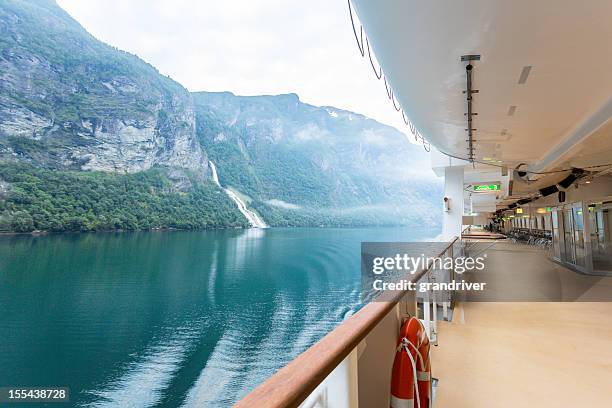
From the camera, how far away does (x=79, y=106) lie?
167 feet

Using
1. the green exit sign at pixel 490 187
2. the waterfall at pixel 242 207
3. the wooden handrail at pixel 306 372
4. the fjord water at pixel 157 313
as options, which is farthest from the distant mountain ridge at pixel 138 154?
the wooden handrail at pixel 306 372

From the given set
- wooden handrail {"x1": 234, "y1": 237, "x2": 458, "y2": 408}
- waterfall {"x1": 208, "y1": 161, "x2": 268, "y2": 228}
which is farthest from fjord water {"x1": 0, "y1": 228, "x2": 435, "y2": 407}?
wooden handrail {"x1": 234, "y1": 237, "x2": 458, "y2": 408}

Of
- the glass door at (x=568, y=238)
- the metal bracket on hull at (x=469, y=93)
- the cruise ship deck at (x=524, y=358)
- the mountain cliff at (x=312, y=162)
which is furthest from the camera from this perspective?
the mountain cliff at (x=312, y=162)

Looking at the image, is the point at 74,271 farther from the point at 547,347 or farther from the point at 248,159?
the point at 248,159

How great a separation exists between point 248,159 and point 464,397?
245 feet

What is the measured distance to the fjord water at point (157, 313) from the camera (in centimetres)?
1752

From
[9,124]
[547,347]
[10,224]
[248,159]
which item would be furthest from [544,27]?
[248,159]

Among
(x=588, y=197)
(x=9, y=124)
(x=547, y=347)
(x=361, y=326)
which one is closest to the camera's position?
(x=361, y=326)

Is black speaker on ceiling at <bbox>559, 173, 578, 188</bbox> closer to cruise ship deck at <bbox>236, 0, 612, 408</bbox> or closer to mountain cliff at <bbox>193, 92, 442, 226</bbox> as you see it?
cruise ship deck at <bbox>236, 0, 612, 408</bbox>

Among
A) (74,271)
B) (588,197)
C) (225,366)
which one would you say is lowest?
(225,366)

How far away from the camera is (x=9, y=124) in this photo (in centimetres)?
4444

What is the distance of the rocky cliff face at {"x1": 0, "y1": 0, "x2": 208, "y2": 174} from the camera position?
4603 centimetres

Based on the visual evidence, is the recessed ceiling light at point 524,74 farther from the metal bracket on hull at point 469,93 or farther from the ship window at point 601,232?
the ship window at point 601,232

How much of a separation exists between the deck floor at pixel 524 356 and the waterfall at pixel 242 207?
196 ft
